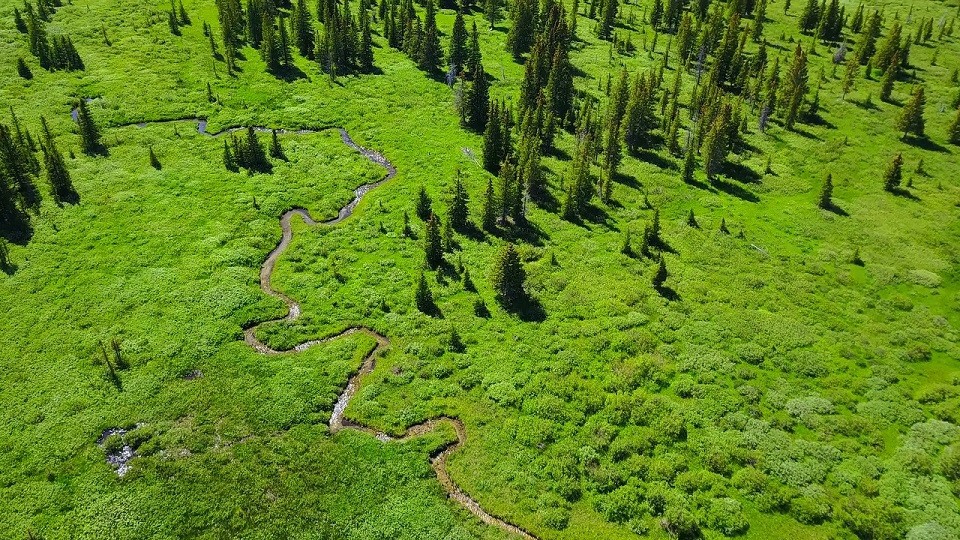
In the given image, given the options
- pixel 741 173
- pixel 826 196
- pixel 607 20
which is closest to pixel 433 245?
pixel 741 173

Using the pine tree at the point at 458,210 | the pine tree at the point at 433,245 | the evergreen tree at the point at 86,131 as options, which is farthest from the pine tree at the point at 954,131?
the evergreen tree at the point at 86,131

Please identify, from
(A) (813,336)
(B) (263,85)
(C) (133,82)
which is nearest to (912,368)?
(A) (813,336)

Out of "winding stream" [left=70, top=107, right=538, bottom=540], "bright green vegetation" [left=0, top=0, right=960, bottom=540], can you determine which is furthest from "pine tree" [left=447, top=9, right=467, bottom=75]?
"winding stream" [left=70, top=107, right=538, bottom=540]

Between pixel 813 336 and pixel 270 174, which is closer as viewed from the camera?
pixel 813 336

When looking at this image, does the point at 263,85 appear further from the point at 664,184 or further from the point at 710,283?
the point at 710,283

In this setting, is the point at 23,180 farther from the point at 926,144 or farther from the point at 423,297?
the point at 926,144
